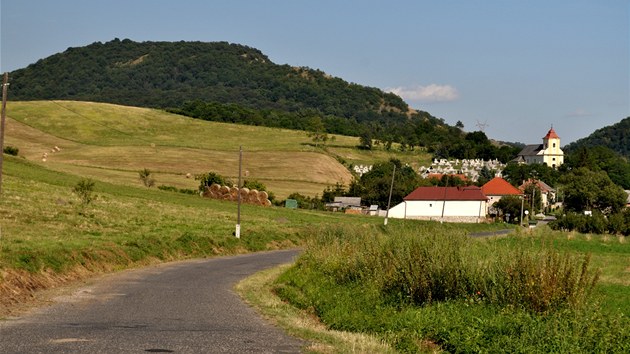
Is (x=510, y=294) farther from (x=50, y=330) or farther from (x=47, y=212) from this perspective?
(x=47, y=212)

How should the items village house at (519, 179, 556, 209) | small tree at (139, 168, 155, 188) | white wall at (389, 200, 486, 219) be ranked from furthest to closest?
village house at (519, 179, 556, 209)
white wall at (389, 200, 486, 219)
small tree at (139, 168, 155, 188)

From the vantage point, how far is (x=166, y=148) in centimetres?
13350

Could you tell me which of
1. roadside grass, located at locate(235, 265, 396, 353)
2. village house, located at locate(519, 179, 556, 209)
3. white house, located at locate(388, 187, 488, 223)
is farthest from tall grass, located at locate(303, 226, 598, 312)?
village house, located at locate(519, 179, 556, 209)

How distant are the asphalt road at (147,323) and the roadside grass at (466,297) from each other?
2287mm

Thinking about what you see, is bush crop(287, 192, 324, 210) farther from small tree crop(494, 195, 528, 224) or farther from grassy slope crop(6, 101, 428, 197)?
small tree crop(494, 195, 528, 224)

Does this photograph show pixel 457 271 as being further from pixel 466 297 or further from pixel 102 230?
pixel 102 230

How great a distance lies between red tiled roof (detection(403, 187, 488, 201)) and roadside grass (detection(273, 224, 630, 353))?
87058 millimetres

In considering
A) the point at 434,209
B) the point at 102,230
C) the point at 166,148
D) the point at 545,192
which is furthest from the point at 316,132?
the point at 102,230

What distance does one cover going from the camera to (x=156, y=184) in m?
95.2

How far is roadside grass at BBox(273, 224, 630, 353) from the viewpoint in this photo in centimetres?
1451

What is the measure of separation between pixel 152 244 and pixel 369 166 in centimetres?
11180

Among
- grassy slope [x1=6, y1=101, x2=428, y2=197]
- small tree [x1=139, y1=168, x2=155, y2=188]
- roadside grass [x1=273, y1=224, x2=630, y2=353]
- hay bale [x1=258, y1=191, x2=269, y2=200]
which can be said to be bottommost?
roadside grass [x1=273, y1=224, x2=630, y2=353]

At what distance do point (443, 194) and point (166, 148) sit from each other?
47.3 meters

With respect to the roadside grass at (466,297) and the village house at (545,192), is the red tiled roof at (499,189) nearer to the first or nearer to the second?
the village house at (545,192)
